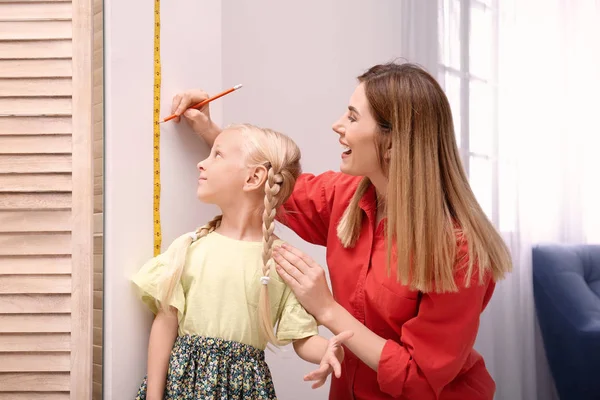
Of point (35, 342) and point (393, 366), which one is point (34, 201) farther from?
point (393, 366)

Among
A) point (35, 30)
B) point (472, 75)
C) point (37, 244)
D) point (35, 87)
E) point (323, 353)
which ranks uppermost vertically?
point (472, 75)

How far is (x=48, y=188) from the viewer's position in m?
1.42

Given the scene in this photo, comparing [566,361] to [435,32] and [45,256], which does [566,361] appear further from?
[45,256]

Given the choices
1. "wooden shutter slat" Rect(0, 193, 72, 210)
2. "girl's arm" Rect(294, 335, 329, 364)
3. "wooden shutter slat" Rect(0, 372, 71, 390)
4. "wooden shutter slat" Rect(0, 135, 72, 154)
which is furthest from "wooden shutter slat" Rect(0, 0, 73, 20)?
"girl's arm" Rect(294, 335, 329, 364)

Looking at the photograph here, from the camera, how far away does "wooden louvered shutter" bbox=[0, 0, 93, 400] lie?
4.64 feet

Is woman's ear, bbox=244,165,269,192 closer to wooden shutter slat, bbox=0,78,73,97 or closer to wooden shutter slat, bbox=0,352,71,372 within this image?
wooden shutter slat, bbox=0,78,73,97

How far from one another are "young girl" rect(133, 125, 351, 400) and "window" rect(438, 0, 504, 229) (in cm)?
→ 132

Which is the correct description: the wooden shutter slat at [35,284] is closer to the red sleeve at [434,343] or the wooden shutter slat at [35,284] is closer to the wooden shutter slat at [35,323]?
the wooden shutter slat at [35,323]

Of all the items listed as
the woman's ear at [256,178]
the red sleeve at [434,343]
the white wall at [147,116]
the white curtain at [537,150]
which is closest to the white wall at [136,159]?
the white wall at [147,116]

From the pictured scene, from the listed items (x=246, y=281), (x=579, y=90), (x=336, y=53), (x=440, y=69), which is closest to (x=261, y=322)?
(x=246, y=281)

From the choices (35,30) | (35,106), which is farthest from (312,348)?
(35,30)

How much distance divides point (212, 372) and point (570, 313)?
1738 mm

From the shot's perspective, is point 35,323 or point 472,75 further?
point 472,75

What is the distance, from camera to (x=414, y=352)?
1.55 m
